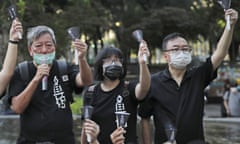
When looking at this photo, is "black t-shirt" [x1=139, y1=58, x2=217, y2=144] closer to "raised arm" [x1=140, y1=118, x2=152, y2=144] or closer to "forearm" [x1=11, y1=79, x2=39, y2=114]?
"raised arm" [x1=140, y1=118, x2=152, y2=144]

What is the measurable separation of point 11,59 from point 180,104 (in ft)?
4.46

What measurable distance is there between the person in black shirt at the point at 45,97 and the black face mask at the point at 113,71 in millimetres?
141

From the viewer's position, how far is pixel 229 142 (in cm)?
681

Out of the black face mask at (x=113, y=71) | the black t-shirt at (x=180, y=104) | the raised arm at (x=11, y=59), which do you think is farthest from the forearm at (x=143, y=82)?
the raised arm at (x=11, y=59)

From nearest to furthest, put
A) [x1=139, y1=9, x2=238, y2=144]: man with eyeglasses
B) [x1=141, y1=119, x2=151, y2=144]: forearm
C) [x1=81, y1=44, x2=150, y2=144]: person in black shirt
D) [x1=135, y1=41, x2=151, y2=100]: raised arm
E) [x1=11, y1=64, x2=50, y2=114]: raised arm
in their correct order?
[x1=11, y1=64, x2=50, y2=114]: raised arm → [x1=135, y1=41, x2=151, y2=100]: raised arm → [x1=81, y1=44, x2=150, y2=144]: person in black shirt → [x1=139, y1=9, x2=238, y2=144]: man with eyeglasses → [x1=141, y1=119, x2=151, y2=144]: forearm

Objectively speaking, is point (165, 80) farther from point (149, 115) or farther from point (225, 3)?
point (225, 3)

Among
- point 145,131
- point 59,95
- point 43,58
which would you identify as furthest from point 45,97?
point 145,131

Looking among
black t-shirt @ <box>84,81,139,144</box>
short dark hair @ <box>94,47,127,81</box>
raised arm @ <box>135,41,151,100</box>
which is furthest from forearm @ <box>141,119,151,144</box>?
short dark hair @ <box>94,47,127,81</box>

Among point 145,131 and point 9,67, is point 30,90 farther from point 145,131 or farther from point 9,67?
point 145,131

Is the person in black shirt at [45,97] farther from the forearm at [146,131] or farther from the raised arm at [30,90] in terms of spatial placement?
the forearm at [146,131]

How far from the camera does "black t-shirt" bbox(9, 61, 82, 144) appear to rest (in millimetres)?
3490

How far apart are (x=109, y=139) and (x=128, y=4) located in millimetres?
26989

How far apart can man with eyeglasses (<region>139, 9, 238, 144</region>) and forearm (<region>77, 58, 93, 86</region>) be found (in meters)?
0.58

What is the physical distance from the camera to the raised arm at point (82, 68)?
352 cm
